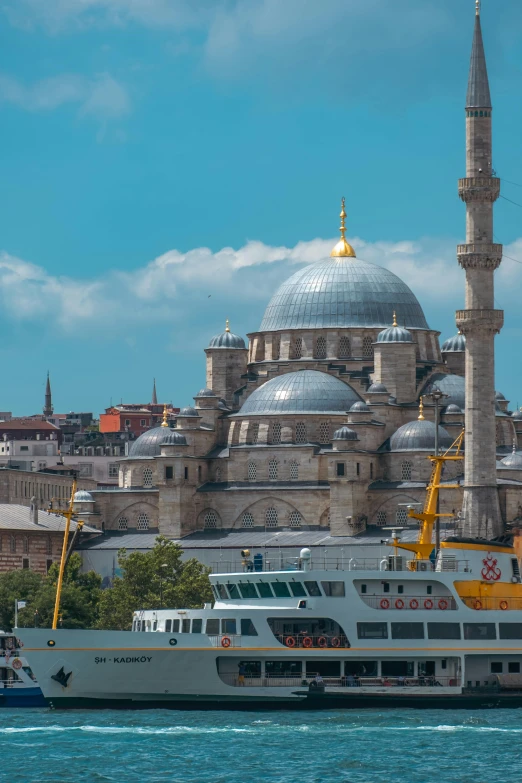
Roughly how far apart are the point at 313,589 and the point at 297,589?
0.40 meters

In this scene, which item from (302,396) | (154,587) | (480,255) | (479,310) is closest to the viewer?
(154,587)

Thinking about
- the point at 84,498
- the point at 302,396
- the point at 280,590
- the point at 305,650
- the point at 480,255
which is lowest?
the point at 305,650

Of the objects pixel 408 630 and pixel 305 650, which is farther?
pixel 408 630

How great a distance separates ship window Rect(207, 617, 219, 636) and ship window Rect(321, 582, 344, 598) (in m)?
2.85

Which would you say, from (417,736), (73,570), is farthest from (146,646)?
(73,570)

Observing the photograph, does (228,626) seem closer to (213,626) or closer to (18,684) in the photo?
(213,626)

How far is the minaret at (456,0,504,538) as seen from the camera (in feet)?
263

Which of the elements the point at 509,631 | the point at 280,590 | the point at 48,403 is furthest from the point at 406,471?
the point at 48,403

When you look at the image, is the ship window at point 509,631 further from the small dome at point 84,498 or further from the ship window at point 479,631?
the small dome at point 84,498

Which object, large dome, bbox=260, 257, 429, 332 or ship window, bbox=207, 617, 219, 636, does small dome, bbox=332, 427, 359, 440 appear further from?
ship window, bbox=207, 617, 219, 636

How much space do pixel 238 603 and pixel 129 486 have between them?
135ft

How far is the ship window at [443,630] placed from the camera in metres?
55.0

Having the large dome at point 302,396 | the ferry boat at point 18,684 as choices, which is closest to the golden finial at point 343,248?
the large dome at point 302,396

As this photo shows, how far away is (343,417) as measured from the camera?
303 feet
